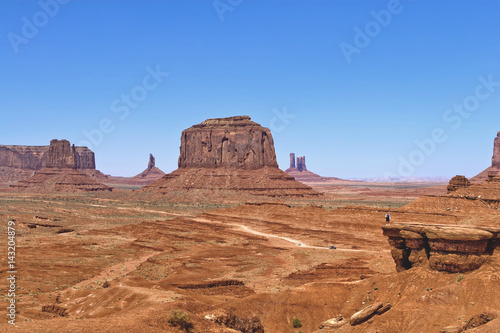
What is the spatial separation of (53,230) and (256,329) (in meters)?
48.6

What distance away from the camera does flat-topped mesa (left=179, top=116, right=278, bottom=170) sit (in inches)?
5566

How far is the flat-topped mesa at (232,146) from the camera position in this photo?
5566 inches

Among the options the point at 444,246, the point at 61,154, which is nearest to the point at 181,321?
the point at 444,246

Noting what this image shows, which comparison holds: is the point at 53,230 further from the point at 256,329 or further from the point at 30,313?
the point at 256,329

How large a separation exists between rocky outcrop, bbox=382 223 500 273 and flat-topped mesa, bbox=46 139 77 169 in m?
164

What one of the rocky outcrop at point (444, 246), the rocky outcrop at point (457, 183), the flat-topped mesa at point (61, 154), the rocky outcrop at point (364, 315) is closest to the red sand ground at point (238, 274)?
the rocky outcrop at point (364, 315)

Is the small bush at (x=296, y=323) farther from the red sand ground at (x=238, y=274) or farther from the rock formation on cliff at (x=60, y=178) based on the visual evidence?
the rock formation on cliff at (x=60, y=178)

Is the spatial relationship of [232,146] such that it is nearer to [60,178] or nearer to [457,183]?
[60,178]

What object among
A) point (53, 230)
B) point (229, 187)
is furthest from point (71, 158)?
point (53, 230)

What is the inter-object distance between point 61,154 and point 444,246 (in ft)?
557

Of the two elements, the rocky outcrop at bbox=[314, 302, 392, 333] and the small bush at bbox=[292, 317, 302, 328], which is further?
the small bush at bbox=[292, 317, 302, 328]

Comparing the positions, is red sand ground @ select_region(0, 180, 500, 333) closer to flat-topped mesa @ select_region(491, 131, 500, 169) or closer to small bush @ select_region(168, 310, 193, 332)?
small bush @ select_region(168, 310, 193, 332)

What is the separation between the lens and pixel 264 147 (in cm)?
14288

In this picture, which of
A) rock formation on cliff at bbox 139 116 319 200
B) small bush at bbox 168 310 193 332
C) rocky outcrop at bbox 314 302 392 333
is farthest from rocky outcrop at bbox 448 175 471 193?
rock formation on cliff at bbox 139 116 319 200
